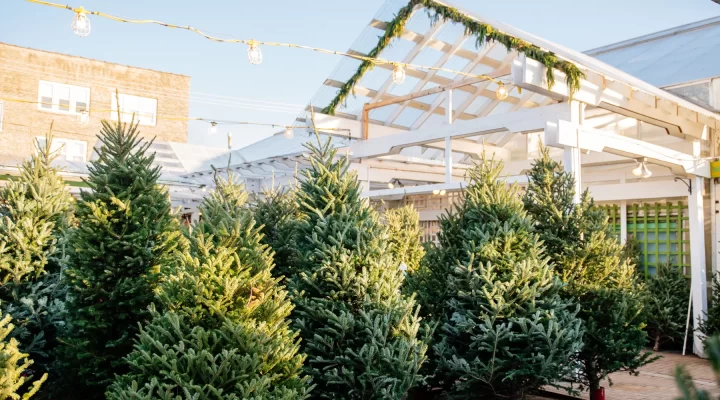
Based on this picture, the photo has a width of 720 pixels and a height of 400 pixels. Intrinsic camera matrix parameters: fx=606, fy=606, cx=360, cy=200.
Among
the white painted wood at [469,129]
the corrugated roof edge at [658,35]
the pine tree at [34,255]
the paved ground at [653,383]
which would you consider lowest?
the paved ground at [653,383]

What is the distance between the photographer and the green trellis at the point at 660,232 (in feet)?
45.2

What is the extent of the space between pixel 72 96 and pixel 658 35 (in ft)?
84.0

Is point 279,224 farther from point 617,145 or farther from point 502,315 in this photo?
point 617,145

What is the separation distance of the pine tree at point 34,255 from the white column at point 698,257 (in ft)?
37.7

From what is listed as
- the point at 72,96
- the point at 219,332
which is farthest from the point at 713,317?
the point at 72,96

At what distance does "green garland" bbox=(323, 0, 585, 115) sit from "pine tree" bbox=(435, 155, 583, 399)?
89.3 inches

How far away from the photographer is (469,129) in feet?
37.5

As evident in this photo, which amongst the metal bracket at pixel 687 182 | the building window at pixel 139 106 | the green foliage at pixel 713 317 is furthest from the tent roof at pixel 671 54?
the building window at pixel 139 106

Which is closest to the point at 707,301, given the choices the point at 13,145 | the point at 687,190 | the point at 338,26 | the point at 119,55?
the point at 687,190

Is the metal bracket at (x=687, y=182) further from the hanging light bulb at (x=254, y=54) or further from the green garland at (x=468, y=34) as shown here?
the hanging light bulb at (x=254, y=54)

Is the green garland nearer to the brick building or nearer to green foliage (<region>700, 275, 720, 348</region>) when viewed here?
green foliage (<region>700, 275, 720, 348</region>)

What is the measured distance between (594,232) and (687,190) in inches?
224

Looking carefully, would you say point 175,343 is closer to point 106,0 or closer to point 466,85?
point 466,85

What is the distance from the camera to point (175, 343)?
16.4ft
